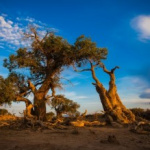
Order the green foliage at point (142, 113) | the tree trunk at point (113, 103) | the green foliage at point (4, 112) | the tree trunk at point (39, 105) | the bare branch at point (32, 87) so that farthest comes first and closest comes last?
the green foliage at point (142, 113) → the green foliage at point (4, 112) → the bare branch at point (32, 87) → the tree trunk at point (39, 105) → the tree trunk at point (113, 103)

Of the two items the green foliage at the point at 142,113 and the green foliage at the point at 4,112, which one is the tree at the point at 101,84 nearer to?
the green foliage at the point at 142,113

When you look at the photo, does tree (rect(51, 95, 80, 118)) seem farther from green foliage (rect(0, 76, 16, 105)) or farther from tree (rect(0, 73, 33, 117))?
green foliage (rect(0, 76, 16, 105))

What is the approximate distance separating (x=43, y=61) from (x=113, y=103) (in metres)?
8.76

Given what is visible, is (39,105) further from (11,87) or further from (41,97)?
(11,87)

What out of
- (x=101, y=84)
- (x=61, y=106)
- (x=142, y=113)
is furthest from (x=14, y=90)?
(x=142, y=113)

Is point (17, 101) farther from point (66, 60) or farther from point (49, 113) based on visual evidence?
point (66, 60)

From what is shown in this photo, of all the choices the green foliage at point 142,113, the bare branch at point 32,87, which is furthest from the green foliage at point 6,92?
the green foliage at point 142,113

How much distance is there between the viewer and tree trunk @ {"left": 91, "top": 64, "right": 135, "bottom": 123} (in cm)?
1450

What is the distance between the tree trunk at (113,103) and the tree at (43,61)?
13.8 feet

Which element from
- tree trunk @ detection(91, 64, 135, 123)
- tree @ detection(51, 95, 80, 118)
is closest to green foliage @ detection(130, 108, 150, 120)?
tree trunk @ detection(91, 64, 135, 123)

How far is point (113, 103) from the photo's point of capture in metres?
15.6

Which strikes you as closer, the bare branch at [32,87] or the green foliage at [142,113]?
the bare branch at [32,87]

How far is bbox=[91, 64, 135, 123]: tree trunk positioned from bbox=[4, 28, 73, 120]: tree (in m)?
4.20

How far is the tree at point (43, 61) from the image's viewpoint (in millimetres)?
18734
